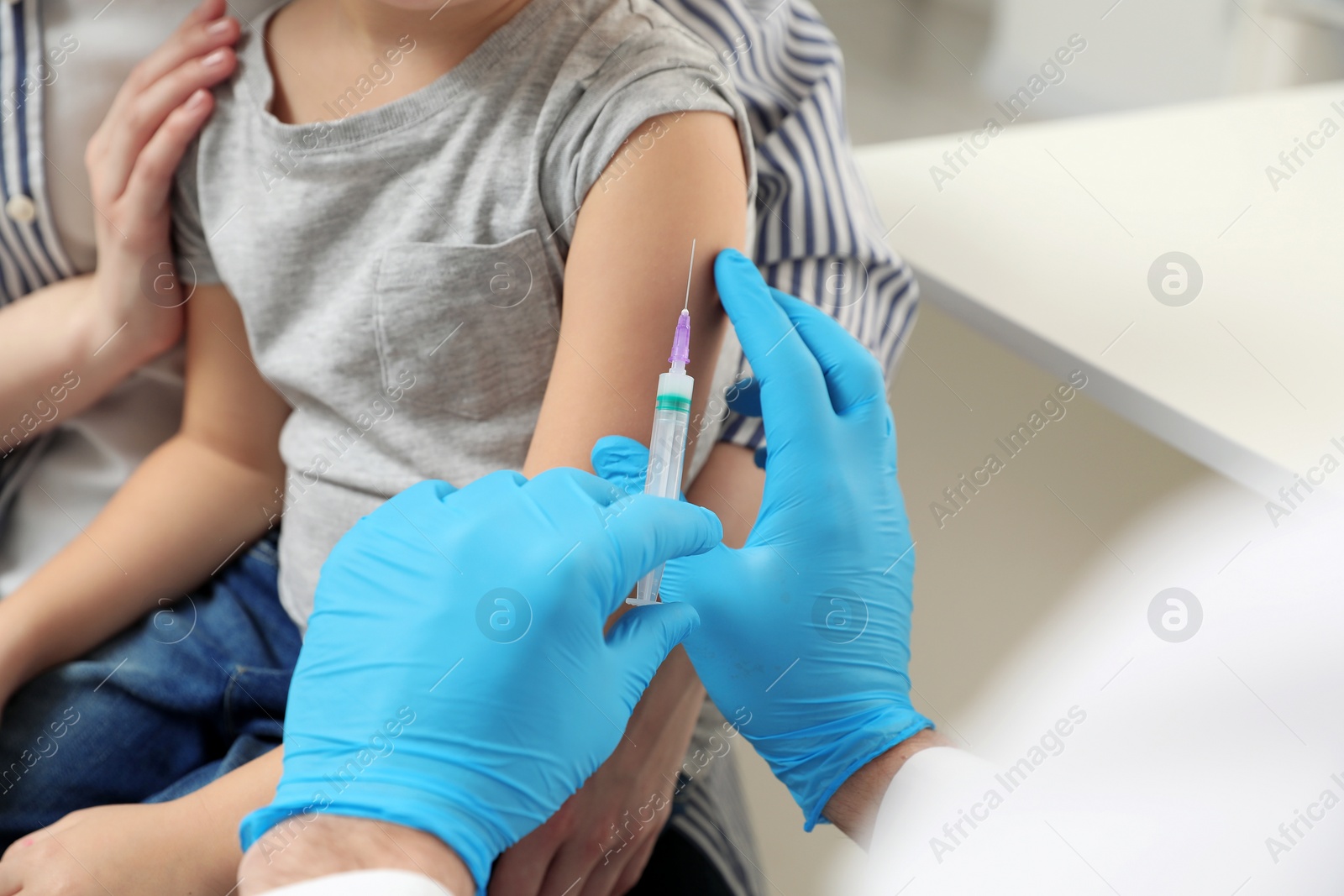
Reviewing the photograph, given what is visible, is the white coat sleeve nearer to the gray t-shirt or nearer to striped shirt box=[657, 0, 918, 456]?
the gray t-shirt

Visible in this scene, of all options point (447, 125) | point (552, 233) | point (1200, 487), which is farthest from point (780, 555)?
point (1200, 487)

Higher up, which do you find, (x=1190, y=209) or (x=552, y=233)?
(x=1190, y=209)

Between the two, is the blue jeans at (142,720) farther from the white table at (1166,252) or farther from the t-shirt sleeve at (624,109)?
the white table at (1166,252)

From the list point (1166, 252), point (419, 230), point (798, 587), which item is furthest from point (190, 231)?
point (1166, 252)

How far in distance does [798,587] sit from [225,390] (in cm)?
62

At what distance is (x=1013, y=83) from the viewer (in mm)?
2193

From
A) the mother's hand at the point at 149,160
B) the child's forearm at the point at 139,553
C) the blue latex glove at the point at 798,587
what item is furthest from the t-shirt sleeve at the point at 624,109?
the child's forearm at the point at 139,553

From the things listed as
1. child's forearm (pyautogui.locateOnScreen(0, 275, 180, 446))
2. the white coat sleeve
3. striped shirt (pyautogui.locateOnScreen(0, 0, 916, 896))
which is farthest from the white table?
child's forearm (pyautogui.locateOnScreen(0, 275, 180, 446))

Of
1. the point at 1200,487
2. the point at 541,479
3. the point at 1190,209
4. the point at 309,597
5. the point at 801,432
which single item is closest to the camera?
the point at 541,479

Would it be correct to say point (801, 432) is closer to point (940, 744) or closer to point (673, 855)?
point (940, 744)

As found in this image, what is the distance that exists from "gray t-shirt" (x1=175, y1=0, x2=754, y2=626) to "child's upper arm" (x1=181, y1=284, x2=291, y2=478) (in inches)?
2.1

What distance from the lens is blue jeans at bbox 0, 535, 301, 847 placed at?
0.82 metres

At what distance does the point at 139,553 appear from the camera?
3.04 ft

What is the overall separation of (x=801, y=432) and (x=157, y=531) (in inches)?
25.4
